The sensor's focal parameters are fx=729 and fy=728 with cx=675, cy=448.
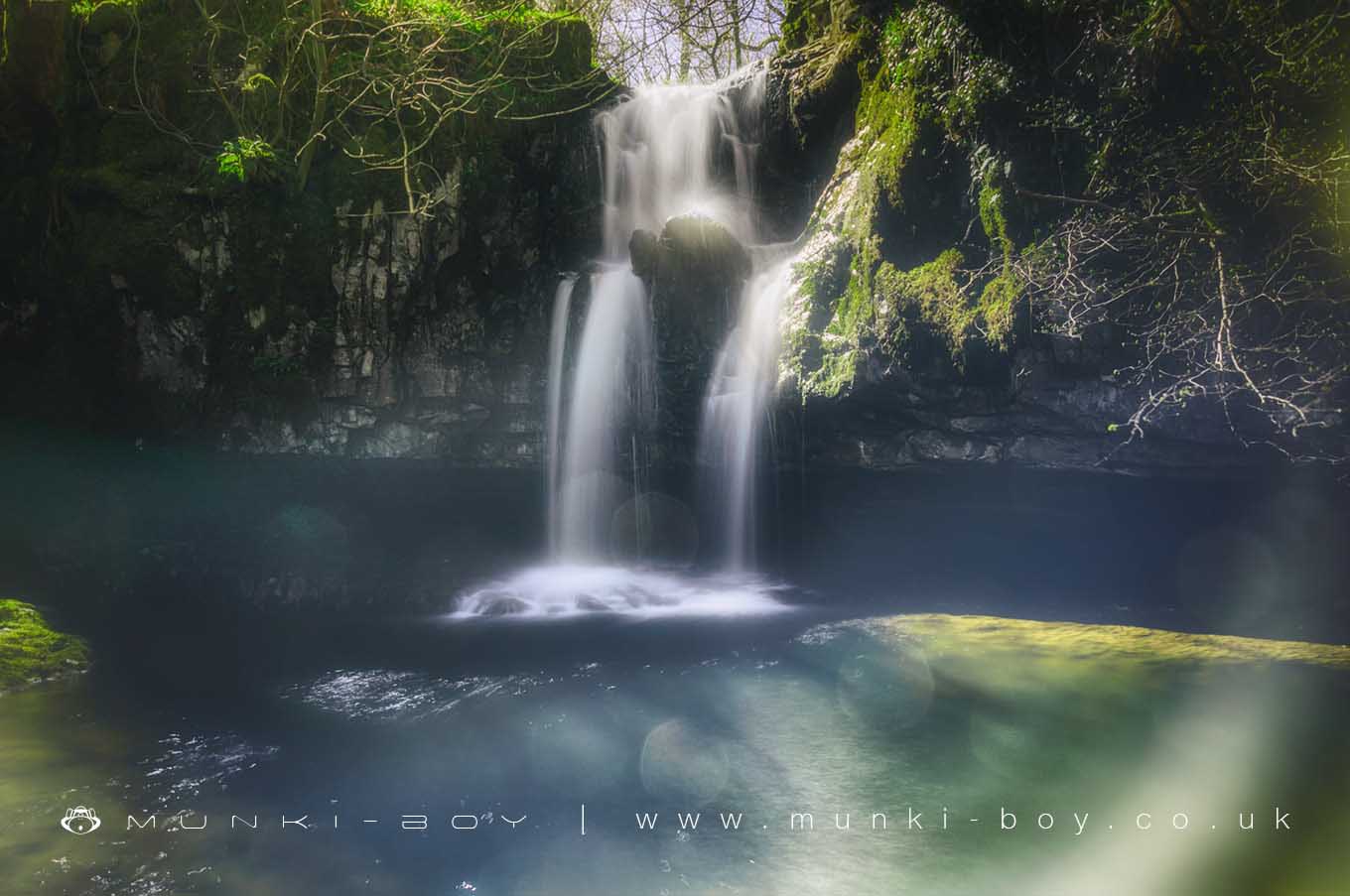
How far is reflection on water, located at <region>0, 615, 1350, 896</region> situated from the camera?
3.53 metres

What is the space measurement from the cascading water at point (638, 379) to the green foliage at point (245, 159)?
13.0 ft

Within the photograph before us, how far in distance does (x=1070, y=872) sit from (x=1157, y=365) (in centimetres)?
444

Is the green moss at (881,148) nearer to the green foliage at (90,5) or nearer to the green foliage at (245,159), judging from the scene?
the green foliage at (245,159)

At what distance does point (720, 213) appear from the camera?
10.4 meters

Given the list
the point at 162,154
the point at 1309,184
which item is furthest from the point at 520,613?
the point at 1309,184

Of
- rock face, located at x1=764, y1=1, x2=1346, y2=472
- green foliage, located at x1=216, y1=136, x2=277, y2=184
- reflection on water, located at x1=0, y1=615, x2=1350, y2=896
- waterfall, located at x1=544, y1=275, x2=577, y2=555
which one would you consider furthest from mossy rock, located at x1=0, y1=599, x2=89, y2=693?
rock face, located at x1=764, y1=1, x2=1346, y2=472

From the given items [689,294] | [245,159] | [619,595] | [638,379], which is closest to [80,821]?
[619,595]

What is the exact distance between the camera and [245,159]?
29.1 ft

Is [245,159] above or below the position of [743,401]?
above

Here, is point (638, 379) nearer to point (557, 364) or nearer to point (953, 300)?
point (557, 364)

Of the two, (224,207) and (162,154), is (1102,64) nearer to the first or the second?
(224,207)

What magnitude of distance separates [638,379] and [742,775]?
19.1 ft

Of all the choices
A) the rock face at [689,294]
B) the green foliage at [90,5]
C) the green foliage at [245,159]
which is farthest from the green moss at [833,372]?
the green foliage at [90,5]

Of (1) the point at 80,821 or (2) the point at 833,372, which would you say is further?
(2) the point at 833,372
